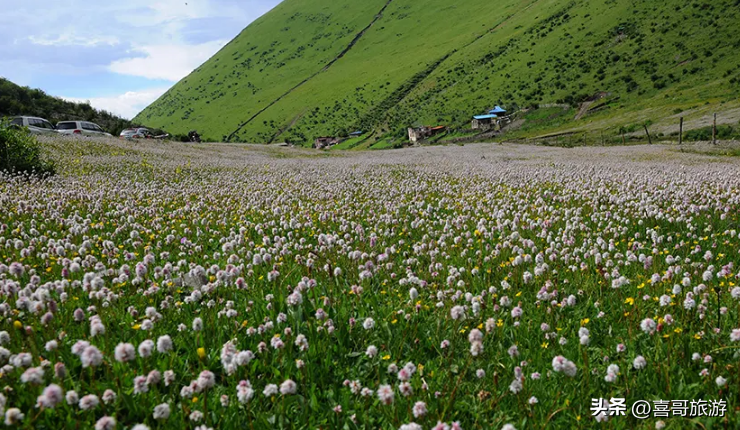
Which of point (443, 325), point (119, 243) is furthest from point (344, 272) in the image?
point (119, 243)

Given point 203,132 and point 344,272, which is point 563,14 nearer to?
point 203,132

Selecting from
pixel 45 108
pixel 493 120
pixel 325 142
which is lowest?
pixel 493 120

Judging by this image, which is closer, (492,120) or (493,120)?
(493,120)

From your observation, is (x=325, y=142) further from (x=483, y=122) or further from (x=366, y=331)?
(x=366, y=331)

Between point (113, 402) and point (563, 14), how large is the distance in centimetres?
19109

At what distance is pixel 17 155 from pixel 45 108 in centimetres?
4725

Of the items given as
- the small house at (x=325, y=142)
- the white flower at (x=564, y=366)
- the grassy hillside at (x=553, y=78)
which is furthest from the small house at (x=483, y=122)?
the white flower at (x=564, y=366)

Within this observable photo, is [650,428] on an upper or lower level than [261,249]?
lower

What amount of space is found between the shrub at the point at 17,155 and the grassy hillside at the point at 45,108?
3737 centimetres

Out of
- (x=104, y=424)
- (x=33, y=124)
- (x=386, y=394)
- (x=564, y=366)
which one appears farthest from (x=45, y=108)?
(x=564, y=366)

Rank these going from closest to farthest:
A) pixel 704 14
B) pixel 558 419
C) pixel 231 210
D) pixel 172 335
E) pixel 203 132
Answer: pixel 558 419 < pixel 172 335 < pixel 231 210 < pixel 704 14 < pixel 203 132

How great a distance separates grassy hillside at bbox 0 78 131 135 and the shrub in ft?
123

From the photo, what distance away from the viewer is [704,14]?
114 meters

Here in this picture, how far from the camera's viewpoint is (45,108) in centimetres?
5250
